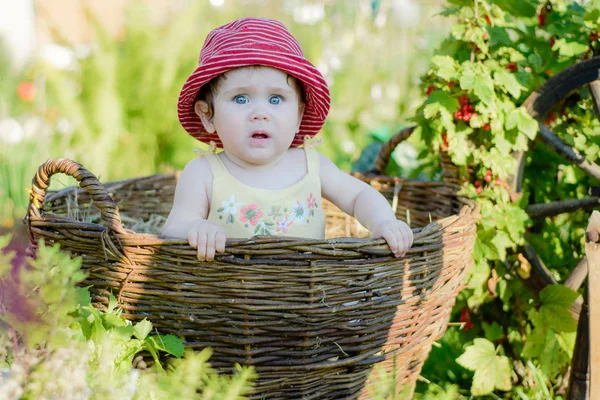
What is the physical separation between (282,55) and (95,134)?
2342 mm

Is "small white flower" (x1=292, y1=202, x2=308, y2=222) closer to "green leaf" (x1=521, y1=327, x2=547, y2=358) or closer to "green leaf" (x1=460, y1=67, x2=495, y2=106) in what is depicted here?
"green leaf" (x1=460, y1=67, x2=495, y2=106)

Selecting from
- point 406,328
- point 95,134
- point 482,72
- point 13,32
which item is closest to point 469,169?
point 482,72

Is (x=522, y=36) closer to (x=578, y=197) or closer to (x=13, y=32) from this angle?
(x=578, y=197)

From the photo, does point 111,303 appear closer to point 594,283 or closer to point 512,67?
point 594,283

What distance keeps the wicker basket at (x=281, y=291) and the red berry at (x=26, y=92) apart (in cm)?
246

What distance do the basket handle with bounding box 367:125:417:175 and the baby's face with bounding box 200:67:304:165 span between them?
710 millimetres

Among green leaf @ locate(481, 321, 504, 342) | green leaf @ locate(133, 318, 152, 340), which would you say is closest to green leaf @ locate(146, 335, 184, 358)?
green leaf @ locate(133, 318, 152, 340)

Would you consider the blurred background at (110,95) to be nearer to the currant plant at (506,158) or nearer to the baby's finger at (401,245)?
the currant plant at (506,158)

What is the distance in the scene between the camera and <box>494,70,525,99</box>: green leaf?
2049 mm

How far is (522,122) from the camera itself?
205 cm

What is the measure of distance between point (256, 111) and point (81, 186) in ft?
1.63

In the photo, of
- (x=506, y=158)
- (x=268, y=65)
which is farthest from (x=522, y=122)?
(x=268, y=65)

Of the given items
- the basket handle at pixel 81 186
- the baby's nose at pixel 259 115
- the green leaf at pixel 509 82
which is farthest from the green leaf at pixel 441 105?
the basket handle at pixel 81 186

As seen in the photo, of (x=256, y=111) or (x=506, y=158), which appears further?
(x=506, y=158)
